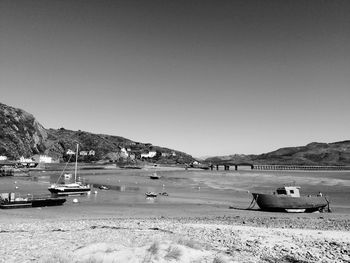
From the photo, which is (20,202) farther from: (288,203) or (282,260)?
(282,260)

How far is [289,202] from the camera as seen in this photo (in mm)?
43719

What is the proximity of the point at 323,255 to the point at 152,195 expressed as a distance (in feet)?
145

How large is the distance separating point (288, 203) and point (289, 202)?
0.19 meters

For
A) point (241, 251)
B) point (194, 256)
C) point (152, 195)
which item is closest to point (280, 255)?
point (241, 251)

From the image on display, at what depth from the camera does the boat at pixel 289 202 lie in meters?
43.8

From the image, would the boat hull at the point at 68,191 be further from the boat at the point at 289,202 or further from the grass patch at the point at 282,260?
the grass patch at the point at 282,260

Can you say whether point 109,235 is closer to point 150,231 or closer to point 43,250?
point 150,231

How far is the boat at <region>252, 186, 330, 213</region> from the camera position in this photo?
1722 inches

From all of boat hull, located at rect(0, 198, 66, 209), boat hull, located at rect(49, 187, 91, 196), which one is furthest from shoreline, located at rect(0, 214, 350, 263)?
boat hull, located at rect(49, 187, 91, 196)

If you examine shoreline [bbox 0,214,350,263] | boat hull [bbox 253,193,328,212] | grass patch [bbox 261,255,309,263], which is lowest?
boat hull [bbox 253,193,328,212]

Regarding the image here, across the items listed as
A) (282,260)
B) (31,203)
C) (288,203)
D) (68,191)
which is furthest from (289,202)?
(68,191)

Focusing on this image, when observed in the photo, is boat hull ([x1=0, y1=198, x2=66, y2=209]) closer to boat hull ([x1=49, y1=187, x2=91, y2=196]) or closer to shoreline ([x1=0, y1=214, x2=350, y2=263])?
boat hull ([x1=49, y1=187, x2=91, y2=196])

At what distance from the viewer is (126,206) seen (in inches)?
1850

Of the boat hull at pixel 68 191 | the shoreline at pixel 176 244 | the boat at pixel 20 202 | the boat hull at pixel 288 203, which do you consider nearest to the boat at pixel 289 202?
the boat hull at pixel 288 203
